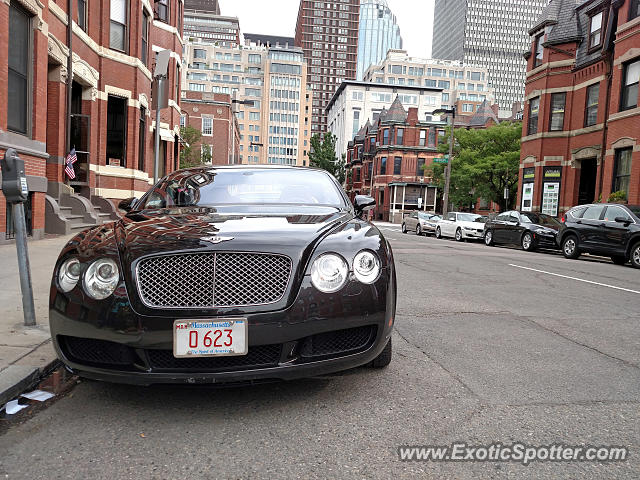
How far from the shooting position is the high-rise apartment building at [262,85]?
122 meters

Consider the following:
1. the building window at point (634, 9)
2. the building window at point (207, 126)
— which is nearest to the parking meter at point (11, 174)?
the building window at point (634, 9)

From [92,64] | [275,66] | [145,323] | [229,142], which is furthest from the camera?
[275,66]

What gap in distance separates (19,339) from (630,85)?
917 inches

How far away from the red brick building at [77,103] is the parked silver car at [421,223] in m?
15.0

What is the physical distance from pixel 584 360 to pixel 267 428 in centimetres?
275

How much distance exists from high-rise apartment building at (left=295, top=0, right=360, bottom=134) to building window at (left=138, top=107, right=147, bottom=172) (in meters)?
165

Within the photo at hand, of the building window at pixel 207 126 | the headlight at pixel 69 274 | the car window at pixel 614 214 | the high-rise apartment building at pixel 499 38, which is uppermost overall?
the high-rise apartment building at pixel 499 38

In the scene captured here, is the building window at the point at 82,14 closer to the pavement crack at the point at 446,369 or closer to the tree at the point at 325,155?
the pavement crack at the point at 446,369

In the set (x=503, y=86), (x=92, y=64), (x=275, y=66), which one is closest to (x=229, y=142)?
(x=92, y=64)

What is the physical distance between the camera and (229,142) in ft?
197

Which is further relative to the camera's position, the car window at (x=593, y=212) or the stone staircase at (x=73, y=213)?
the car window at (x=593, y=212)

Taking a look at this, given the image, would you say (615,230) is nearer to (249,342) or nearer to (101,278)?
(249,342)

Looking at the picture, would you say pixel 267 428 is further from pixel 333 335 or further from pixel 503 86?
pixel 503 86

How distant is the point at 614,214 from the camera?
45.7 feet
